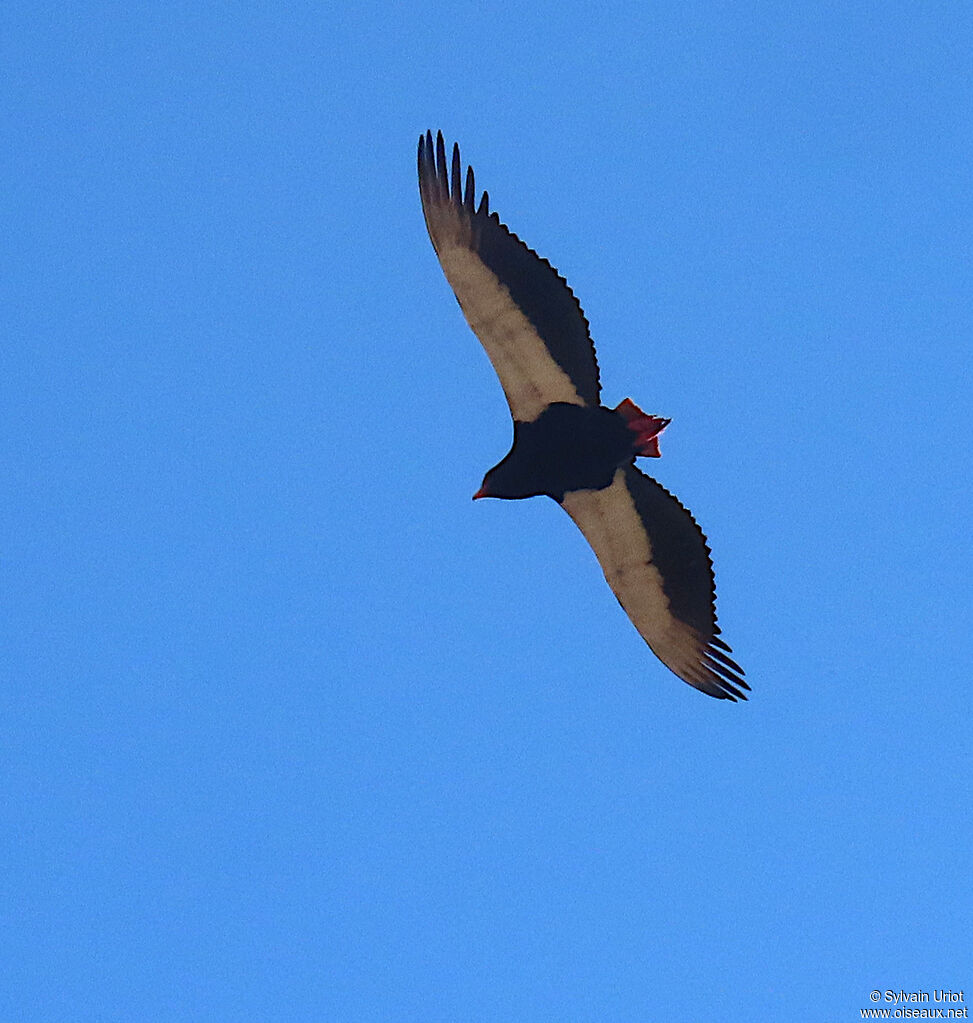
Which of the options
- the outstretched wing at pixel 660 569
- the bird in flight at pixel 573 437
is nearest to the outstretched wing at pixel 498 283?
the bird in flight at pixel 573 437

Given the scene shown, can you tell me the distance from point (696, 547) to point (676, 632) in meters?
0.86

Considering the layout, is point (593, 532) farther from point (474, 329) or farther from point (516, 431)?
point (474, 329)

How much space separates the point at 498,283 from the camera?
1283 centimetres

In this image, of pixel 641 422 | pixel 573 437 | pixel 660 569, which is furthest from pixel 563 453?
pixel 660 569

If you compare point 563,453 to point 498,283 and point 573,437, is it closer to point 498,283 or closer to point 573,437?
point 573,437

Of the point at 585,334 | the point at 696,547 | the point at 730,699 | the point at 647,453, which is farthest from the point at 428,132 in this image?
the point at 730,699

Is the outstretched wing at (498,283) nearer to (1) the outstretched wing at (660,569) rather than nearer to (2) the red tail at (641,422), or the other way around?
(2) the red tail at (641,422)

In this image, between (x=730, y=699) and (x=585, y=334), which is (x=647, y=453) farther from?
(x=730, y=699)

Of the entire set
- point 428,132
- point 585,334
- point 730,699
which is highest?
point 428,132

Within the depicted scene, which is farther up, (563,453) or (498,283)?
(498,283)

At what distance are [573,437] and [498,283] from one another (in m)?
1.66

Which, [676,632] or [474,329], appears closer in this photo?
[474,329]

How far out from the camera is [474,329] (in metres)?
13.1

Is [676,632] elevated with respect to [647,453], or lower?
lower
